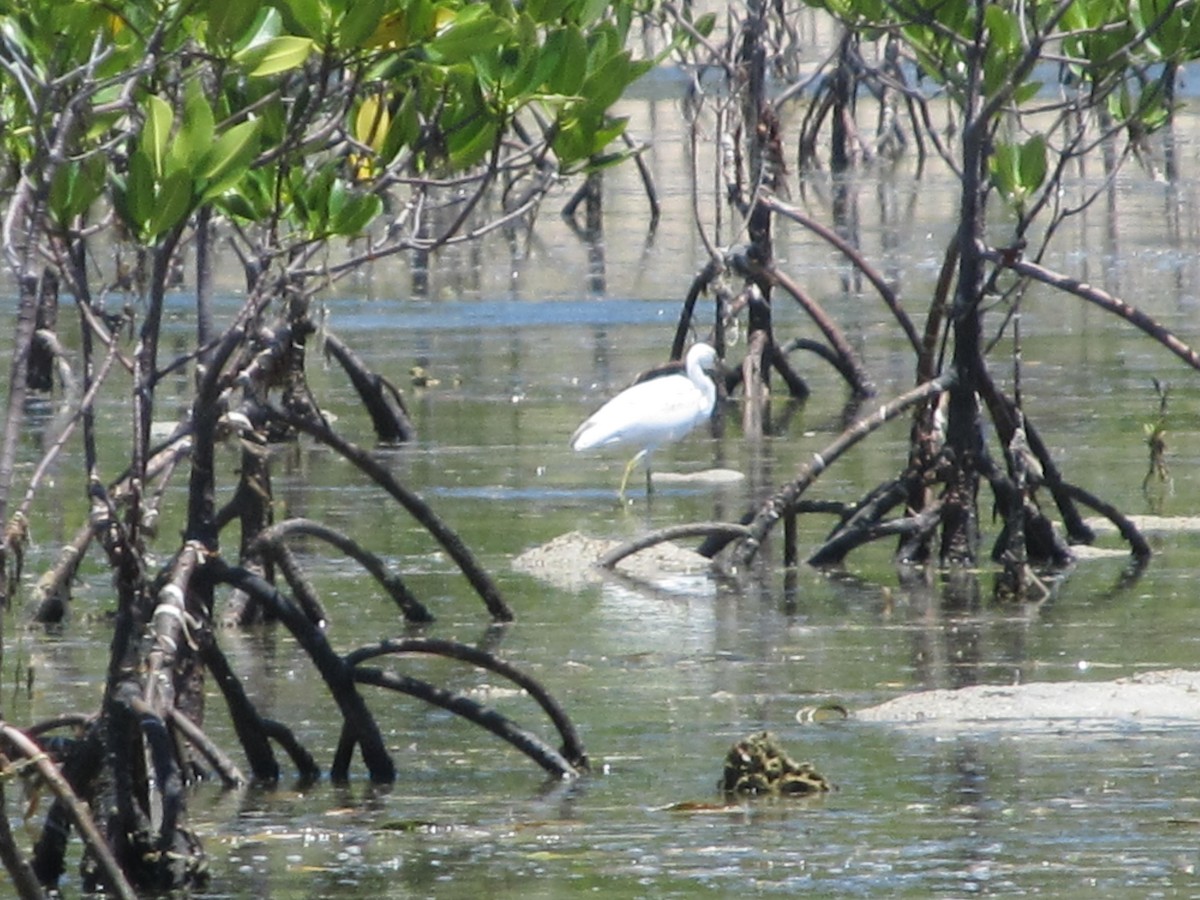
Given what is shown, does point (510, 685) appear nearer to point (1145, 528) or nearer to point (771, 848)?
point (771, 848)

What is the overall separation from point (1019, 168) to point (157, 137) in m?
6.37

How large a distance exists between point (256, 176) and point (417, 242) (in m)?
0.53

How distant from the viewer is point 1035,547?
12703 millimetres

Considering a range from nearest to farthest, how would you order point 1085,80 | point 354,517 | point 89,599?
point 89,599, point 1085,80, point 354,517

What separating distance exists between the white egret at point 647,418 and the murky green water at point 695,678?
26 centimetres

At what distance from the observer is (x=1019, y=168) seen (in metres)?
12.1

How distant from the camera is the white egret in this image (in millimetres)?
15578

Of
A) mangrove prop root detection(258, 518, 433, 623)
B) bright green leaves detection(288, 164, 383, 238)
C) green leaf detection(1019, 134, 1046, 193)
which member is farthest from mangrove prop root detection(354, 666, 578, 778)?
green leaf detection(1019, 134, 1046, 193)

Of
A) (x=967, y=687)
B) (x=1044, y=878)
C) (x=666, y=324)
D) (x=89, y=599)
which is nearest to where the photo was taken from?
(x=1044, y=878)

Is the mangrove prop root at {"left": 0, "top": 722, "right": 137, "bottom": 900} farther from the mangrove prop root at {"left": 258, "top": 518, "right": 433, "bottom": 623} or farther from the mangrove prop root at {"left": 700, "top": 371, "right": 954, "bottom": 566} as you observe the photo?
the mangrove prop root at {"left": 700, "top": 371, "right": 954, "bottom": 566}

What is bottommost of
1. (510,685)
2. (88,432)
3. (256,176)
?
(510,685)

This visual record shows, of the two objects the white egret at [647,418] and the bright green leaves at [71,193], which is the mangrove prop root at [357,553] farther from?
the white egret at [647,418]

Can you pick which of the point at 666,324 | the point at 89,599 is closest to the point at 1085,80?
the point at 89,599

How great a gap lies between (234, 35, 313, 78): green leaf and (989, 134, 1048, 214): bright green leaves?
594 centimetres
